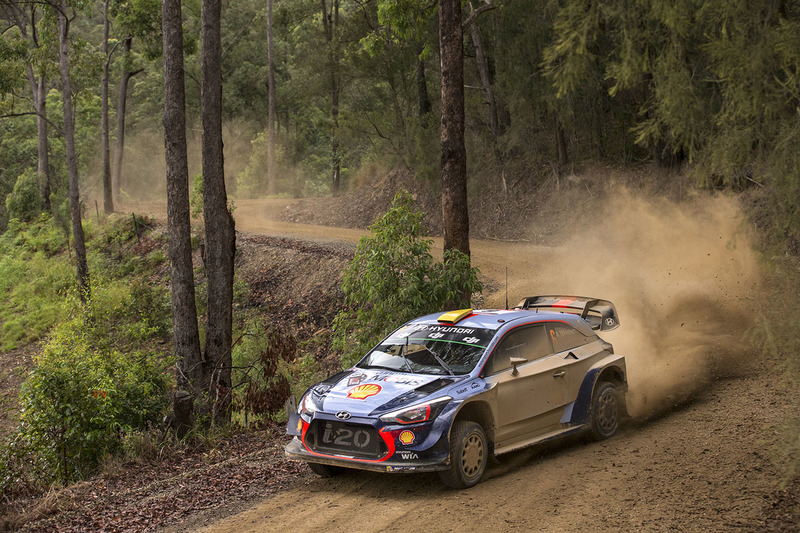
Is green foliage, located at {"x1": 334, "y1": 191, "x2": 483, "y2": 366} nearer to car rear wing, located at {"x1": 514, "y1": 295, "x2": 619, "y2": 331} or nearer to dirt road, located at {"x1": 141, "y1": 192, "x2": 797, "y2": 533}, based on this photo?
car rear wing, located at {"x1": 514, "y1": 295, "x2": 619, "y2": 331}

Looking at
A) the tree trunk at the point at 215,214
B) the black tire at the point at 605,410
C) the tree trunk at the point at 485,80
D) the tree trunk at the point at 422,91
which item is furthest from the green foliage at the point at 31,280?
the black tire at the point at 605,410

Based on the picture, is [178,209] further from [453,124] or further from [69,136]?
[69,136]

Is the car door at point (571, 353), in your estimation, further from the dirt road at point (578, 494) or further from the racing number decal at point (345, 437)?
the racing number decal at point (345, 437)

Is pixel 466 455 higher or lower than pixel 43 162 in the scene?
lower

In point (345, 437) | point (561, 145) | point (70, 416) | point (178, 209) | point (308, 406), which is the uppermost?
point (561, 145)

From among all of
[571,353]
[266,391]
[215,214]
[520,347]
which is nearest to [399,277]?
[266,391]

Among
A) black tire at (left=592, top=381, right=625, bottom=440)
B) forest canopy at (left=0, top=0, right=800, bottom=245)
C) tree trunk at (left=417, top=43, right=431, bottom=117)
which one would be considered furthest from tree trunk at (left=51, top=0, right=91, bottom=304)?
black tire at (left=592, top=381, right=625, bottom=440)

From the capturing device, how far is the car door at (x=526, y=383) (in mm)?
8031

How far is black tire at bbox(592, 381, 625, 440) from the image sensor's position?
30.0 ft

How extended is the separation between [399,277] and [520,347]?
4392 mm

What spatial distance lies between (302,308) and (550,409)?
12714mm

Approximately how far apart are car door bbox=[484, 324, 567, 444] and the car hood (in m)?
0.56

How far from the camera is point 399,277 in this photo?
41.7 feet

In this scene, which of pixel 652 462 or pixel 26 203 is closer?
pixel 652 462
